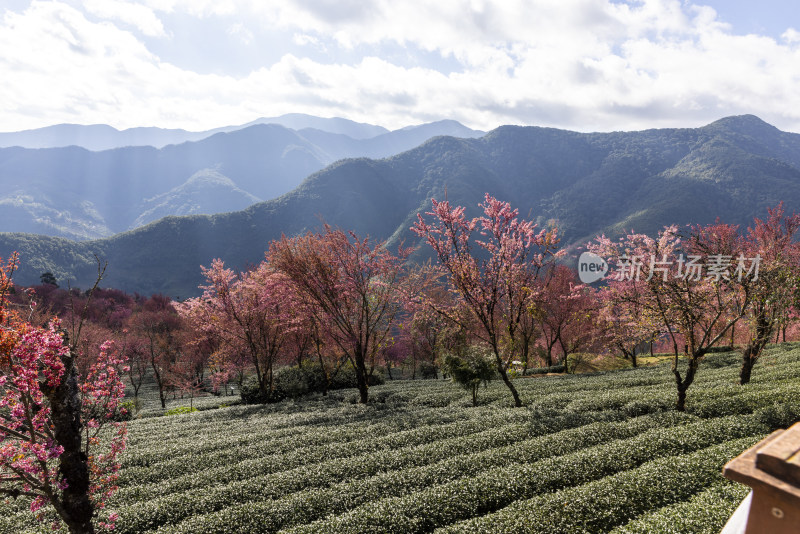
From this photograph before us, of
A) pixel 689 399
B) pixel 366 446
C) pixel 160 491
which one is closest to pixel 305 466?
pixel 366 446

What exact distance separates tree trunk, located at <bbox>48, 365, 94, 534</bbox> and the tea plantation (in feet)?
10.4

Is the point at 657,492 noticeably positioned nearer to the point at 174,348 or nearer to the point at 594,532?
the point at 594,532

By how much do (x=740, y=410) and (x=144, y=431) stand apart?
30.7 meters

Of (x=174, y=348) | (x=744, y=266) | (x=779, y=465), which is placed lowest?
(x=174, y=348)

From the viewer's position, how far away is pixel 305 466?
43.1ft

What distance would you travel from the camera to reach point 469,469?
11422 mm

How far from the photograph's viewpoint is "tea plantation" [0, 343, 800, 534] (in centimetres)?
895

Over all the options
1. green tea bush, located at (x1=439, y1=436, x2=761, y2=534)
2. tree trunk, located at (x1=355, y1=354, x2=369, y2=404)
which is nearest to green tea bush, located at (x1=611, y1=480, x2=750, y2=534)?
green tea bush, located at (x1=439, y1=436, x2=761, y2=534)

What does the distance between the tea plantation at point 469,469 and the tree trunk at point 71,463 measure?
3171 millimetres

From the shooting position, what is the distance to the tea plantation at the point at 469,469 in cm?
895

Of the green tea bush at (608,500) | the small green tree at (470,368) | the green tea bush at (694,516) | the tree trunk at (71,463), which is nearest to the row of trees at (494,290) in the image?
the small green tree at (470,368)

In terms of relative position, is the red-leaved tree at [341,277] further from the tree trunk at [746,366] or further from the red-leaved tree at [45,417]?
the tree trunk at [746,366]

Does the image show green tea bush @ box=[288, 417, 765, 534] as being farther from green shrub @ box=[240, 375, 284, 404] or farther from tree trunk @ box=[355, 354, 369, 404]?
green shrub @ box=[240, 375, 284, 404]

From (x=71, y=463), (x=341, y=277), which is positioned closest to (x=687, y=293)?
(x=341, y=277)
